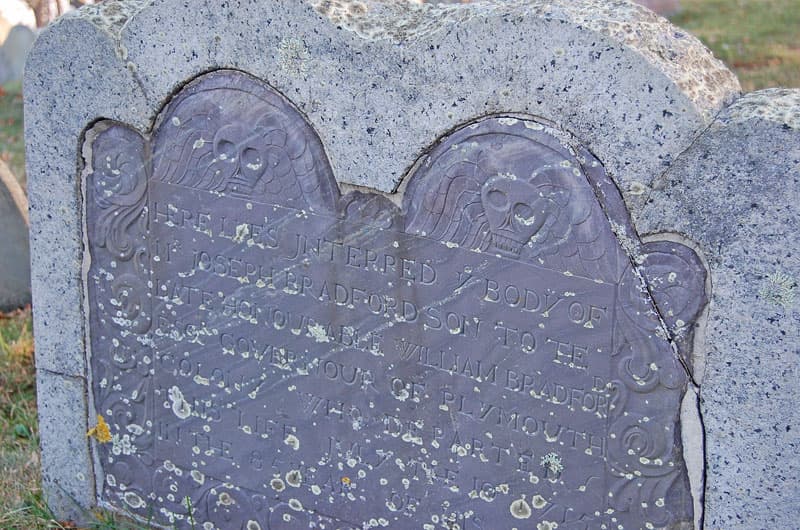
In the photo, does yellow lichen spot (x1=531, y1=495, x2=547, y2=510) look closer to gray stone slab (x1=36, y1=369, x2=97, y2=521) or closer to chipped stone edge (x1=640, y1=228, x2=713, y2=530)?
chipped stone edge (x1=640, y1=228, x2=713, y2=530)

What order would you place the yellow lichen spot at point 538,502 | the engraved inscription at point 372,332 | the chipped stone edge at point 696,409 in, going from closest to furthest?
the chipped stone edge at point 696,409, the engraved inscription at point 372,332, the yellow lichen spot at point 538,502

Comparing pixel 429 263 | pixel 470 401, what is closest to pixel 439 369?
pixel 470 401

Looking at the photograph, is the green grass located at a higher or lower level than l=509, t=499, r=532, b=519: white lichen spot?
higher

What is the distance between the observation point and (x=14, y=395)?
4570mm

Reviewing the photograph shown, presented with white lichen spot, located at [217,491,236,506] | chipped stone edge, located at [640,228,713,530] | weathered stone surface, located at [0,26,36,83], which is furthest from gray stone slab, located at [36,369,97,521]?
weathered stone surface, located at [0,26,36,83]

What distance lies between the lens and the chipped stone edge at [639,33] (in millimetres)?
2381

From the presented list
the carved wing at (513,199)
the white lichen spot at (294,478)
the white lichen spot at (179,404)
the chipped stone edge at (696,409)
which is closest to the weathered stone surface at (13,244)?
the white lichen spot at (179,404)

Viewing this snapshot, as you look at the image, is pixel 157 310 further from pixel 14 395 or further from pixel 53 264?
pixel 14 395

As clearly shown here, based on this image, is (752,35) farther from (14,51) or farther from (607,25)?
(607,25)

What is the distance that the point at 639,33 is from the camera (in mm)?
2406

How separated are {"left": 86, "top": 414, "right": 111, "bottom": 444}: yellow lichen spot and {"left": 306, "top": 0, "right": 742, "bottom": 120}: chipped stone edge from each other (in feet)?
5.17

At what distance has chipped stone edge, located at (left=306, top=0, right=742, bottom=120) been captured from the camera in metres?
2.38

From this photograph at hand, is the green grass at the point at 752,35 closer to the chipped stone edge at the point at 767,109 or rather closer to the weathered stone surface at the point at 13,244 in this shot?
the weathered stone surface at the point at 13,244

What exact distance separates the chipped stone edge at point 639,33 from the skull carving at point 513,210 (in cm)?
40
